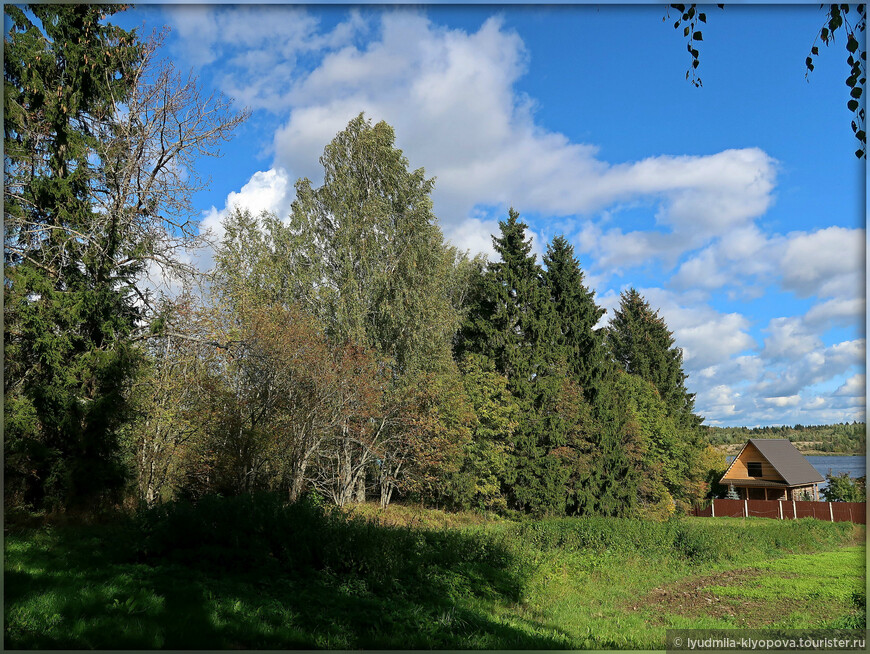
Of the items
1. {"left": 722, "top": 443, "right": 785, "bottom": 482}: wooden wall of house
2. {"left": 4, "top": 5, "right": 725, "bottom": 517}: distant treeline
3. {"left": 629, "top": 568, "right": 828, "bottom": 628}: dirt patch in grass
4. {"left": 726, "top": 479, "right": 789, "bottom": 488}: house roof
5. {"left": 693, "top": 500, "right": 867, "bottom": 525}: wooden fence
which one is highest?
{"left": 4, "top": 5, "right": 725, "bottom": 517}: distant treeline

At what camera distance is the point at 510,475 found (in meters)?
22.2

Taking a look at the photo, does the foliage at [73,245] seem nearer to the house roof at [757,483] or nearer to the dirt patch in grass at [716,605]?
the dirt patch in grass at [716,605]

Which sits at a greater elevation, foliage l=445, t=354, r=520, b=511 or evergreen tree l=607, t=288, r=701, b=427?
evergreen tree l=607, t=288, r=701, b=427

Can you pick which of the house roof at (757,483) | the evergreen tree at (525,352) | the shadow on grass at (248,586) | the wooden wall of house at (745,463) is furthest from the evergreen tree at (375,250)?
the wooden wall of house at (745,463)

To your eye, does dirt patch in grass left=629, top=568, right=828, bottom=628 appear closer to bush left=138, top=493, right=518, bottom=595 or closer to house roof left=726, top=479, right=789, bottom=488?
bush left=138, top=493, right=518, bottom=595

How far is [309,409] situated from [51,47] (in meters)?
9.64

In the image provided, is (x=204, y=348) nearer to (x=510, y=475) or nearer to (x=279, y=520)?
(x=279, y=520)

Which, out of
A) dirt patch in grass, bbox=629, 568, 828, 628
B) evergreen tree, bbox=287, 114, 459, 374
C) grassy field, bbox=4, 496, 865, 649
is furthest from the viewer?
evergreen tree, bbox=287, 114, 459, 374

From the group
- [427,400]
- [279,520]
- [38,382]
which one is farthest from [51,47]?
[427,400]

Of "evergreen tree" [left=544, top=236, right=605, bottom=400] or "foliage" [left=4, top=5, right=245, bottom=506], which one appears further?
"evergreen tree" [left=544, top=236, right=605, bottom=400]

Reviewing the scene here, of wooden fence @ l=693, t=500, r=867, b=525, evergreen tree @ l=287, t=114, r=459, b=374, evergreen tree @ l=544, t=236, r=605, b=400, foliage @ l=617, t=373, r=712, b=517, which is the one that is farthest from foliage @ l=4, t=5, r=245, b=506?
wooden fence @ l=693, t=500, r=867, b=525

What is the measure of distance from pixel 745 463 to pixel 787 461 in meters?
2.71

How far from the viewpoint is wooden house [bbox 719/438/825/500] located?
A: 121ft

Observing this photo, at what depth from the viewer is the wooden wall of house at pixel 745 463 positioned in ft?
125
